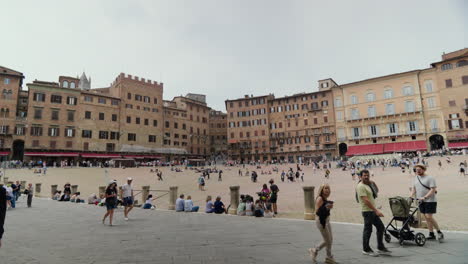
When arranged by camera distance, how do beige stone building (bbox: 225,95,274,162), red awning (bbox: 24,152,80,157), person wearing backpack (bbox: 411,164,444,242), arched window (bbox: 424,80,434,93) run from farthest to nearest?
beige stone building (bbox: 225,95,274,162) < arched window (bbox: 424,80,434,93) < red awning (bbox: 24,152,80,157) < person wearing backpack (bbox: 411,164,444,242)

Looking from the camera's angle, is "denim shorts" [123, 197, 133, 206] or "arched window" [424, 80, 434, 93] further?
"arched window" [424, 80, 434, 93]

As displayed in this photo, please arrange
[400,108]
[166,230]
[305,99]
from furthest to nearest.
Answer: [305,99], [400,108], [166,230]

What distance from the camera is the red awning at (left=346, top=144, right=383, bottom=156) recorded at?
51.0 meters

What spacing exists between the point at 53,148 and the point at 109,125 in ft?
33.9

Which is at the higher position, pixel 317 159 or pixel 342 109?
pixel 342 109

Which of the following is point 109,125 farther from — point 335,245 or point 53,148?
point 335,245

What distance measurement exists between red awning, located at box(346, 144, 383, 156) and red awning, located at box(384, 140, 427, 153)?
117 cm

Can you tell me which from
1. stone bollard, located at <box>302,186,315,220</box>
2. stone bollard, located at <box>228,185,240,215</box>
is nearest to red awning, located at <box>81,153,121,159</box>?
stone bollard, located at <box>228,185,240,215</box>

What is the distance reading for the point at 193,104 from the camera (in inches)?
2694

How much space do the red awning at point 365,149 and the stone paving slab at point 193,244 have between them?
158 ft

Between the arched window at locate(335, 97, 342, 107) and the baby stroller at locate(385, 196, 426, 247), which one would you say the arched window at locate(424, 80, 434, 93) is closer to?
the arched window at locate(335, 97, 342, 107)

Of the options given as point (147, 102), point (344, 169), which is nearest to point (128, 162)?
point (147, 102)

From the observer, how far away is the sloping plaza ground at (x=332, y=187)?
405 inches

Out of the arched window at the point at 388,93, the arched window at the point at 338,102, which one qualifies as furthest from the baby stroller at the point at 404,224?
the arched window at the point at 338,102
